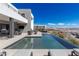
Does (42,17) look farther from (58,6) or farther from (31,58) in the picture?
(31,58)

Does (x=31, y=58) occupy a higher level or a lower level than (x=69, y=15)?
lower

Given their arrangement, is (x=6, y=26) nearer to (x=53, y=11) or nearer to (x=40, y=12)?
(x=40, y=12)

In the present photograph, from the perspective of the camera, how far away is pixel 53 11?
91.8 ft

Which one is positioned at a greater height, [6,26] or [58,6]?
[58,6]

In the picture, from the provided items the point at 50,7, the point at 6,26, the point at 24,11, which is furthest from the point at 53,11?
the point at 6,26

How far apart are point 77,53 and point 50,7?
Result: 70.5 ft

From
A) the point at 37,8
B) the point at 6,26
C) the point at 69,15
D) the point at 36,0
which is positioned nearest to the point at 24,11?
the point at 37,8

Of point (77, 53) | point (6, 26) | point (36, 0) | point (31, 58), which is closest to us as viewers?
point (31, 58)

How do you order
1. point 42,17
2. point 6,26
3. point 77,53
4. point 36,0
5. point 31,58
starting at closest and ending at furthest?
1. point 31,58
2. point 77,53
3. point 36,0
4. point 6,26
5. point 42,17

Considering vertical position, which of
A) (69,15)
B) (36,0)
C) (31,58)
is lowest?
(31,58)

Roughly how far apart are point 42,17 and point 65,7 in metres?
6.10

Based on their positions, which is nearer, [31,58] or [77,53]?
[31,58]

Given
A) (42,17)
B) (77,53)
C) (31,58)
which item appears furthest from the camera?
(42,17)

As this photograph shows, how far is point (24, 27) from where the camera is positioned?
27016mm
